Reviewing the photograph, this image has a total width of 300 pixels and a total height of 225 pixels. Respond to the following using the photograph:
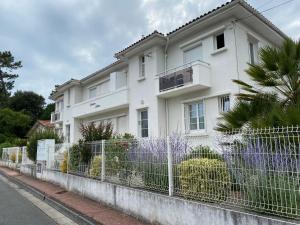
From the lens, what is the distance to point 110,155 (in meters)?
8.90

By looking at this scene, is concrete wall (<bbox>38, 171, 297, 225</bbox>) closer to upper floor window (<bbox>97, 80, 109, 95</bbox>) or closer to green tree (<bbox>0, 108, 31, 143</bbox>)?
upper floor window (<bbox>97, 80, 109, 95</bbox>)

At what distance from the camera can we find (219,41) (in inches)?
555

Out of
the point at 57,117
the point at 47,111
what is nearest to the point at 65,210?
the point at 57,117

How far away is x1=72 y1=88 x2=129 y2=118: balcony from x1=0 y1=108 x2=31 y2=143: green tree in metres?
23.8

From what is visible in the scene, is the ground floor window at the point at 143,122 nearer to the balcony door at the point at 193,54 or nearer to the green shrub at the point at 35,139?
the balcony door at the point at 193,54

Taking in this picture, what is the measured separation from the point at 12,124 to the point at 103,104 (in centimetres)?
3005

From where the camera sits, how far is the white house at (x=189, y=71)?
13195 millimetres

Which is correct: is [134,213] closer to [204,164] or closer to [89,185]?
[204,164]

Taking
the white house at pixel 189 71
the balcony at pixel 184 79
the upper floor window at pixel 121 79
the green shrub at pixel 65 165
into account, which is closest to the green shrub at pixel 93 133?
the green shrub at pixel 65 165

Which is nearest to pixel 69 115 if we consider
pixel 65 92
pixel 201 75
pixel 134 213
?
pixel 65 92

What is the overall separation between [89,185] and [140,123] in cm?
839

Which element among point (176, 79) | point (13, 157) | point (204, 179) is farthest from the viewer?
point (13, 157)

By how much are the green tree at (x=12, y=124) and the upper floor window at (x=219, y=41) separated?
124ft

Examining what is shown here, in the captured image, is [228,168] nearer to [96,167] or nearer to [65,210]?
[65,210]
